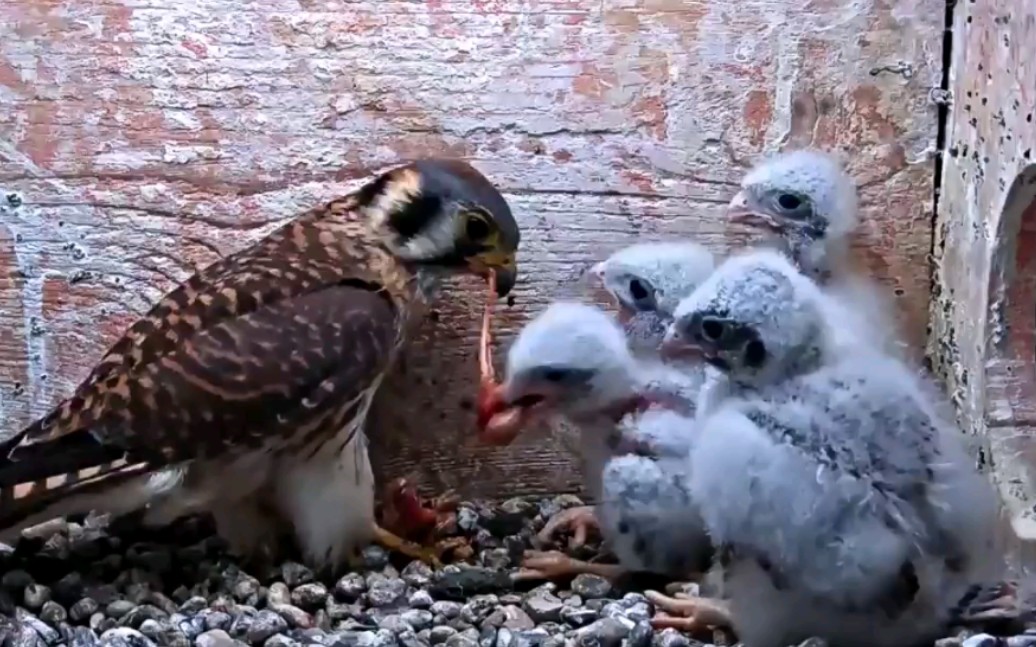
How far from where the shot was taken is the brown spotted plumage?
8.21ft

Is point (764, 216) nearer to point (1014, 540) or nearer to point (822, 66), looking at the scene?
point (822, 66)

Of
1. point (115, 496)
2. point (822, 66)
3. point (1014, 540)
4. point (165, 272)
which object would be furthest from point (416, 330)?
point (1014, 540)

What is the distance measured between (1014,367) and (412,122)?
1.13 meters

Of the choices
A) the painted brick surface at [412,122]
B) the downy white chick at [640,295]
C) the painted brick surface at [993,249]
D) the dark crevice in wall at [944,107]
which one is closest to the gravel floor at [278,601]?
the downy white chick at [640,295]

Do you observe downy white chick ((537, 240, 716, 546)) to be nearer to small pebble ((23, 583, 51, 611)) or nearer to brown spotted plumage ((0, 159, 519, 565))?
brown spotted plumage ((0, 159, 519, 565))

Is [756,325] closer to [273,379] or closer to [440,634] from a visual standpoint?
[440,634]

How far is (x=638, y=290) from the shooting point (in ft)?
9.20

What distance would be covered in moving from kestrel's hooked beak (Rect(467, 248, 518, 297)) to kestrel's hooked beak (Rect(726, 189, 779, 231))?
0.40 m

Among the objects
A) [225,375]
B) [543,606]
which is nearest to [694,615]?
[543,606]

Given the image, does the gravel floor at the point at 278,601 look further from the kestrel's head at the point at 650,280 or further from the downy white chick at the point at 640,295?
the kestrel's head at the point at 650,280

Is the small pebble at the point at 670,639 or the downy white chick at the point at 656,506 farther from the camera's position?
the downy white chick at the point at 656,506

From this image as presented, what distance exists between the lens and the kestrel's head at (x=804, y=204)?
2797 mm

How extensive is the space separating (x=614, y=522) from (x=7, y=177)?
4.13 ft

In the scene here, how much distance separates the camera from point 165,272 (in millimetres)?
2941
